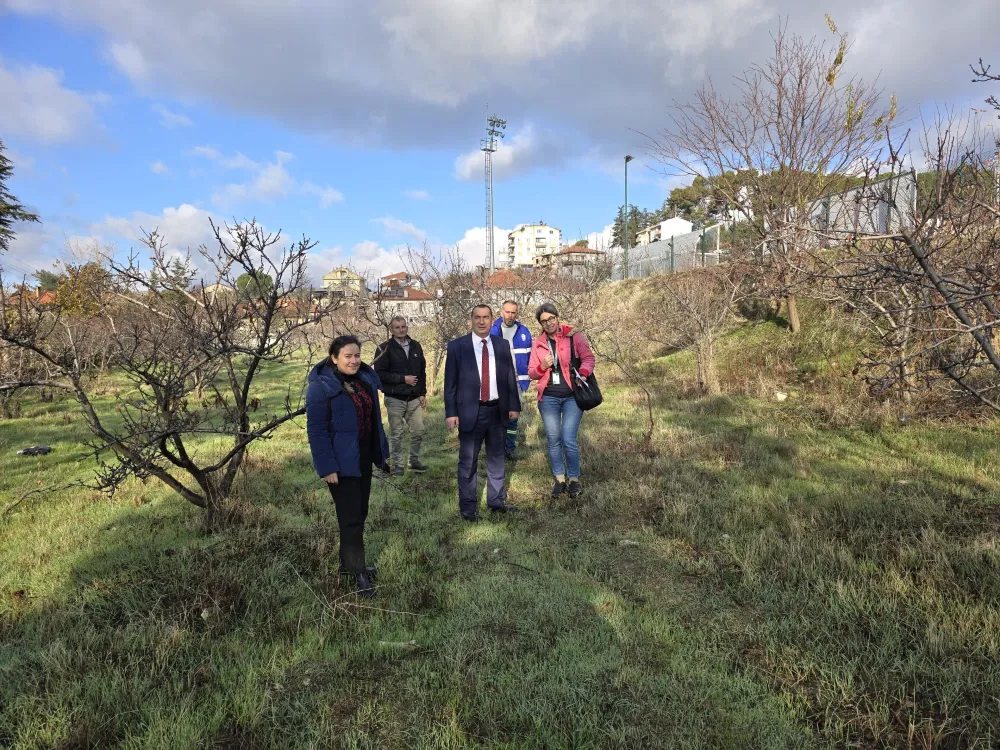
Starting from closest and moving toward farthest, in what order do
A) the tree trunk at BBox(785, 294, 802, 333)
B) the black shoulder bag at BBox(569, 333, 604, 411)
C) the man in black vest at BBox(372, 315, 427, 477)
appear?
1. the black shoulder bag at BBox(569, 333, 604, 411)
2. the man in black vest at BBox(372, 315, 427, 477)
3. the tree trunk at BBox(785, 294, 802, 333)

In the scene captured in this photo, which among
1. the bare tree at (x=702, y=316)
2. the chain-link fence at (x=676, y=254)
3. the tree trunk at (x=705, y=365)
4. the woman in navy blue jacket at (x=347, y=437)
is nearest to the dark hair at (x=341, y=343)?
the woman in navy blue jacket at (x=347, y=437)

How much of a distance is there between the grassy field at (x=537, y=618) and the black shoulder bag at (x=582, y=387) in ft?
3.13

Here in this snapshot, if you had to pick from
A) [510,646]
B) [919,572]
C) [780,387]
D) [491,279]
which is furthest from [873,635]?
[491,279]

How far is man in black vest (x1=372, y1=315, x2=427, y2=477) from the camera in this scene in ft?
20.8

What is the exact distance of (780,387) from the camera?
10219mm

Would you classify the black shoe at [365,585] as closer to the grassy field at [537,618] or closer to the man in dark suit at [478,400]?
the grassy field at [537,618]

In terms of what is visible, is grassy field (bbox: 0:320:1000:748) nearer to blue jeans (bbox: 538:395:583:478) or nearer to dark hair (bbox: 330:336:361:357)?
blue jeans (bbox: 538:395:583:478)

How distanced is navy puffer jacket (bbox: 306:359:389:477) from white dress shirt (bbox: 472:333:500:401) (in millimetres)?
1605

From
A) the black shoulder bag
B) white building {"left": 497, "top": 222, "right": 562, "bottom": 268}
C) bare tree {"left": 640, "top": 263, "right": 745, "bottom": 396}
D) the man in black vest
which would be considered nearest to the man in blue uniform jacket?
the man in black vest

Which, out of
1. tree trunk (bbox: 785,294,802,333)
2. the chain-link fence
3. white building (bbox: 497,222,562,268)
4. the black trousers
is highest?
white building (bbox: 497,222,562,268)

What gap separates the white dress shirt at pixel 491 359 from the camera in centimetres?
488

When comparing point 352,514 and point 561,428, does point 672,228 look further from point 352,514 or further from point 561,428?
point 352,514

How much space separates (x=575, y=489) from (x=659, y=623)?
229 cm

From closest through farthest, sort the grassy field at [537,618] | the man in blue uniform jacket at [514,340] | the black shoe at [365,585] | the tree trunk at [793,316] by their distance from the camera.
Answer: the grassy field at [537,618] < the black shoe at [365,585] < the man in blue uniform jacket at [514,340] < the tree trunk at [793,316]
